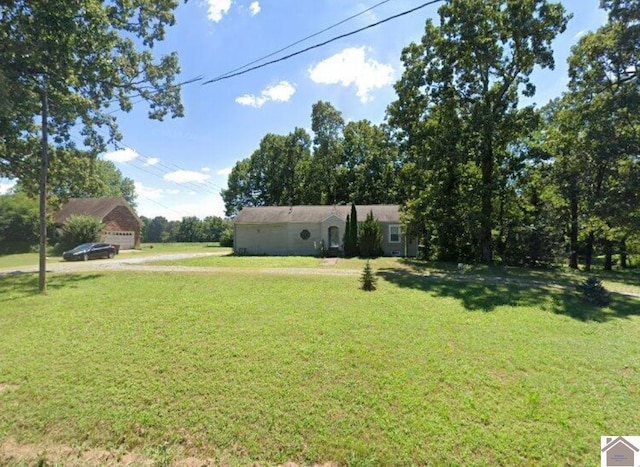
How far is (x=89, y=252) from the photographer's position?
73.0 ft

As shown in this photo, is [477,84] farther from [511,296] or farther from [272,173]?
[272,173]

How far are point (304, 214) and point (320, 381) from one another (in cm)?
2150

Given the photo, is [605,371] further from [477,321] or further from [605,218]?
[605,218]

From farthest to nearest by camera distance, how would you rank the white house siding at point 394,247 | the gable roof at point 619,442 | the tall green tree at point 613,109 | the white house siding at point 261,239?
the white house siding at point 261,239, the white house siding at point 394,247, the tall green tree at point 613,109, the gable roof at point 619,442

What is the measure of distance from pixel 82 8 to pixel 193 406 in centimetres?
1348

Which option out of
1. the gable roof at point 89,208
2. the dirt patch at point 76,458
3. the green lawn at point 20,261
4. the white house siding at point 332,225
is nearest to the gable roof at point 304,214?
the white house siding at point 332,225

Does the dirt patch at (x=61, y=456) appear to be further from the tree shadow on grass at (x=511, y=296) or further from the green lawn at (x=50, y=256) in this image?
the green lawn at (x=50, y=256)

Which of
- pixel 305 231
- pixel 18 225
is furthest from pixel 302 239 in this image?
pixel 18 225

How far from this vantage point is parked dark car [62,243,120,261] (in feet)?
70.7

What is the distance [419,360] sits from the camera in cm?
517

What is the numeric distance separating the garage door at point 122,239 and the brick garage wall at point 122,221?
47cm

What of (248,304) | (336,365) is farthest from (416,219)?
(336,365)

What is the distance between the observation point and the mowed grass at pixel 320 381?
3.56 meters

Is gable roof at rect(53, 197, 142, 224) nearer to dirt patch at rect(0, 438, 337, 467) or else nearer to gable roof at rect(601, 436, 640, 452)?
dirt patch at rect(0, 438, 337, 467)
